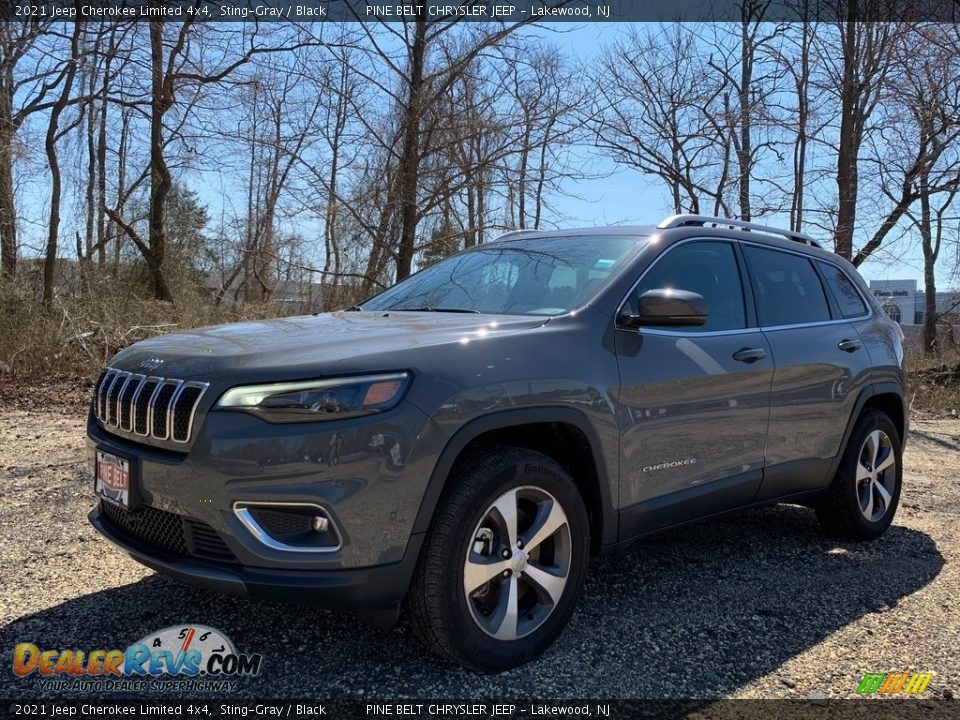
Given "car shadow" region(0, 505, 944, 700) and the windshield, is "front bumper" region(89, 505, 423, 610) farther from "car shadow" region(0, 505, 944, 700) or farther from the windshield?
the windshield

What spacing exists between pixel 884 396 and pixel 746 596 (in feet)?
6.36

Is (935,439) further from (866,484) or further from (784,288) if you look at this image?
(784,288)

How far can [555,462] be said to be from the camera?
300 cm

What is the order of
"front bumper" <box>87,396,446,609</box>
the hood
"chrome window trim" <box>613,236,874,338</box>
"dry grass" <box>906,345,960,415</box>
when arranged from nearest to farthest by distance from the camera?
"front bumper" <box>87,396,446,609</box> → the hood → "chrome window trim" <box>613,236,874,338</box> → "dry grass" <box>906,345,960,415</box>

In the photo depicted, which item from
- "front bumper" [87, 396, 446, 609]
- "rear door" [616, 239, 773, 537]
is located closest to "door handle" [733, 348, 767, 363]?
"rear door" [616, 239, 773, 537]

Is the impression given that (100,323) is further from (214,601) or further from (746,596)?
(746,596)

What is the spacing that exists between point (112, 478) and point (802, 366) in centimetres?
331

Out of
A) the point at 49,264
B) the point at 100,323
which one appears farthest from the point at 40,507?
the point at 49,264

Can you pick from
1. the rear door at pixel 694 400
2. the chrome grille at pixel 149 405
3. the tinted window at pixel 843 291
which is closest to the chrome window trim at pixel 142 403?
the chrome grille at pixel 149 405

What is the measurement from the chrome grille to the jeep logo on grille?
0.12 feet

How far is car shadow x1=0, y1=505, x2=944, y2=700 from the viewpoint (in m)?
2.78

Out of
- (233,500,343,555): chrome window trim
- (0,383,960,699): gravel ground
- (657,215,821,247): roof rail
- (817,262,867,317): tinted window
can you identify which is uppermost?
(657,215,821,247): roof rail

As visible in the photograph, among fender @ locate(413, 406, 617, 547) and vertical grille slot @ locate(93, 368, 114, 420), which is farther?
vertical grille slot @ locate(93, 368, 114, 420)

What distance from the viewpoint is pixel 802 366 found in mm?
4078
